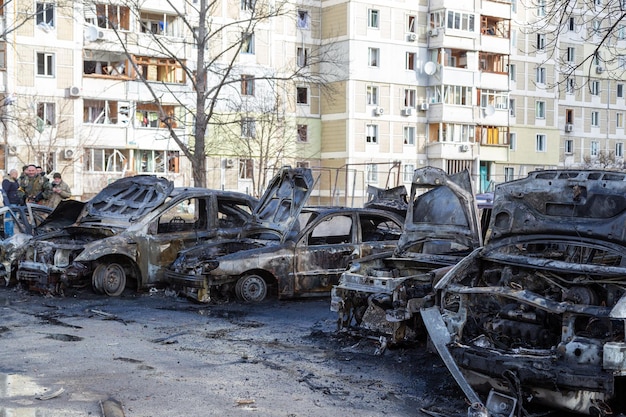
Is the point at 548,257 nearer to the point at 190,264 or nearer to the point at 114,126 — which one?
the point at 190,264

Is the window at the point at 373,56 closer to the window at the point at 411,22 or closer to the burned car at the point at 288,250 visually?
the window at the point at 411,22

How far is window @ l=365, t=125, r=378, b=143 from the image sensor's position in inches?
2029

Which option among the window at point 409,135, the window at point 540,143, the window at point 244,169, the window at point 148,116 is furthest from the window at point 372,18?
the window at point 540,143

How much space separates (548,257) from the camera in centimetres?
823

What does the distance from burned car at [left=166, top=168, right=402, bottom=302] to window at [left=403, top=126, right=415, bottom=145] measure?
130ft

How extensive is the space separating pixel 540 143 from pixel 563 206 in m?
56.4

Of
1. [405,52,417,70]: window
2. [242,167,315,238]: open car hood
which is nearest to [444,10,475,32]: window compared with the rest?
[405,52,417,70]: window

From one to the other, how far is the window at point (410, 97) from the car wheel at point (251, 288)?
1631 inches

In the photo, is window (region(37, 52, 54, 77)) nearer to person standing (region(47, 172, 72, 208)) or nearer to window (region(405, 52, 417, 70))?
window (region(405, 52, 417, 70))

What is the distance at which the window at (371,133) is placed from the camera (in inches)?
2029

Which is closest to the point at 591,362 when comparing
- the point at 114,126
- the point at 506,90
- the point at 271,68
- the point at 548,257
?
the point at 548,257

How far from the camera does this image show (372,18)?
51.7 m

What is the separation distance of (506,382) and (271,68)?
44.9m

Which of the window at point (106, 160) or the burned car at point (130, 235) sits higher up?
the window at point (106, 160)
